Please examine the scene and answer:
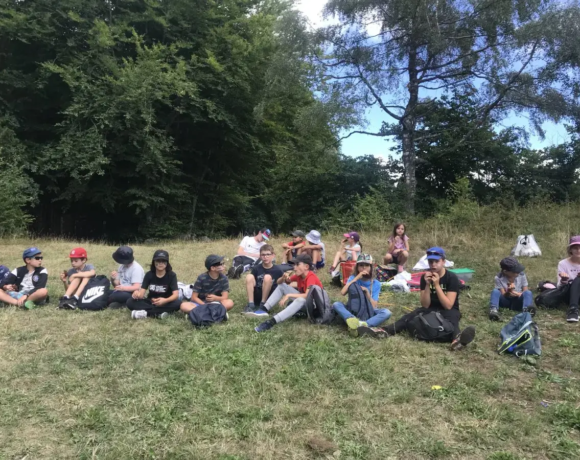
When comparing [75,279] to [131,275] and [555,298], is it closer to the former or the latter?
[131,275]

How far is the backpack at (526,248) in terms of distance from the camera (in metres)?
10.1

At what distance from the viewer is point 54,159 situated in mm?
17281

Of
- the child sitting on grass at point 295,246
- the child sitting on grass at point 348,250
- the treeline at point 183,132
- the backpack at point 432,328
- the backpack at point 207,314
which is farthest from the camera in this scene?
the treeline at point 183,132

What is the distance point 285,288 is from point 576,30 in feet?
44.8

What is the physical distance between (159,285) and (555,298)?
586 cm

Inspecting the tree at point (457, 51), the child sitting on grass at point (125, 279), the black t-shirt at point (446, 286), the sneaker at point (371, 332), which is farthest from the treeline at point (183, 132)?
the sneaker at point (371, 332)

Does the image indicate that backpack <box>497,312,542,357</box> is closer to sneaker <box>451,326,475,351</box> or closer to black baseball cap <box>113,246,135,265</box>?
sneaker <box>451,326,475,351</box>

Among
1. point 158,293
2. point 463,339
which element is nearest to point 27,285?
point 158,293

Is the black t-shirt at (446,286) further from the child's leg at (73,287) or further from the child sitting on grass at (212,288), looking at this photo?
the child's leg at (73,287)

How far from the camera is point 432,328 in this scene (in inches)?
195

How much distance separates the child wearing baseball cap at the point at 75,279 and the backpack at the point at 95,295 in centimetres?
7

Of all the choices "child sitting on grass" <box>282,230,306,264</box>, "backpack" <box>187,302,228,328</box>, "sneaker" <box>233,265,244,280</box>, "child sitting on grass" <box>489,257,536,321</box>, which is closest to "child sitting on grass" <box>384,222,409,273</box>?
"child sitting on grass" <box>282,230,306,264</box>

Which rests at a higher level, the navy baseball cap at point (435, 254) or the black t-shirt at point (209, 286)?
the navy baseball cap at point (435, 254)

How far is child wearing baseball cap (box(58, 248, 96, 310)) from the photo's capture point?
21.1 feet
